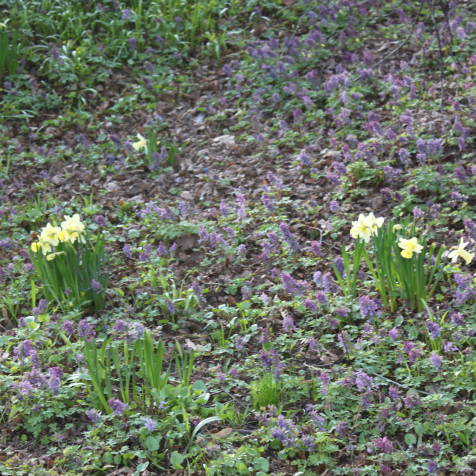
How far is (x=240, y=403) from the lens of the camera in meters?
2.86

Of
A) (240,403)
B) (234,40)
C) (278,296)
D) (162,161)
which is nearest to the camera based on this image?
(240,403)

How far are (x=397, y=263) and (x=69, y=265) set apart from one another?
149cm

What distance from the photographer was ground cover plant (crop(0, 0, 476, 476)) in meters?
2.65

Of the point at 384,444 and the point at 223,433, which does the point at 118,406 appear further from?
the point at 384,444

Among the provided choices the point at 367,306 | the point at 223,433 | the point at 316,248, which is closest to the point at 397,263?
the point at 367,306

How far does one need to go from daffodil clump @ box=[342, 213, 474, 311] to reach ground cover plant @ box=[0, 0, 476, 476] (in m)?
0.01

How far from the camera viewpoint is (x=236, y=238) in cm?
392

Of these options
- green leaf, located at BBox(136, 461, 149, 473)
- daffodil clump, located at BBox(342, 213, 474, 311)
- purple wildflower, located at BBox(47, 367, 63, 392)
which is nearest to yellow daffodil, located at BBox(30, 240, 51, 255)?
purple wildflower, located at BBox(47, 367, 63, 392)

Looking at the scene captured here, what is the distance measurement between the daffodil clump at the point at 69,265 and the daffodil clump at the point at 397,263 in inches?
45.0

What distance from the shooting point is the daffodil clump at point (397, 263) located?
3.01 metres

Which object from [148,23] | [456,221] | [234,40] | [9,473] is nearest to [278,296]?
[456,221]

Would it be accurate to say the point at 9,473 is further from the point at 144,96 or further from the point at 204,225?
the point at 144,96

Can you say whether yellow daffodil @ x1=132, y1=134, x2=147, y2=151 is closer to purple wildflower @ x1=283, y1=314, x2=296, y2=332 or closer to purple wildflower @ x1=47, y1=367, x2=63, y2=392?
purple wildflower @ x1=283, y1=314, x2=296, y2=332

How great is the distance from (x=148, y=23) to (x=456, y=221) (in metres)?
3.74
